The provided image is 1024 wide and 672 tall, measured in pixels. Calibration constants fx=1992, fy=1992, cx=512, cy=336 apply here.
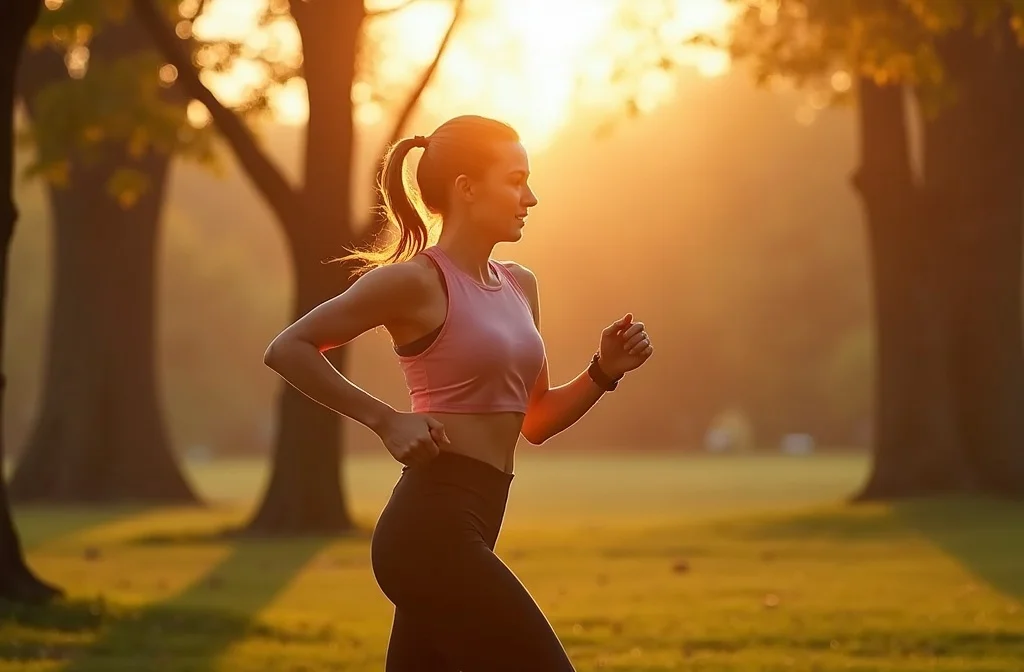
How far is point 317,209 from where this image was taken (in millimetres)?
21641

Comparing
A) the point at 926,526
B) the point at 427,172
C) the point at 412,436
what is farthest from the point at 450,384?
the point at 926,526

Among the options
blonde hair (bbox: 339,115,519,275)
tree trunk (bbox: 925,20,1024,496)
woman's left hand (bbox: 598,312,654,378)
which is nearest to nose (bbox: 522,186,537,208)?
blonde hair (bbox: 339,115,519,275)

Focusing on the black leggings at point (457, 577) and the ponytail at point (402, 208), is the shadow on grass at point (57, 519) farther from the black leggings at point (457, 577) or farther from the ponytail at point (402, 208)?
the black leggings at point (457, 577)

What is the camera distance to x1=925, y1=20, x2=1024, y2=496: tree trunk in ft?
84.6

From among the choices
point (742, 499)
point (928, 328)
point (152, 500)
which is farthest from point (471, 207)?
point (742, 499)

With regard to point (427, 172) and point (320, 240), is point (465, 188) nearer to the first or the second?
point (427, 172)

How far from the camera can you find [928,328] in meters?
26.0

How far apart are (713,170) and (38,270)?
24.0 m

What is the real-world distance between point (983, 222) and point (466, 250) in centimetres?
2170

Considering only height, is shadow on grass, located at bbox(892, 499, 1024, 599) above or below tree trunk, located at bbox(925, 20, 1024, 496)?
below

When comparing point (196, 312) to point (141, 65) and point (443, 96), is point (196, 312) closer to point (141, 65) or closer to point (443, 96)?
point (443, 96)

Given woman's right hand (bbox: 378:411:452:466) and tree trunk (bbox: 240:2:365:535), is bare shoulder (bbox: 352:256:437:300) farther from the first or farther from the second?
tree trunk (bbox: 240:2:365:535)

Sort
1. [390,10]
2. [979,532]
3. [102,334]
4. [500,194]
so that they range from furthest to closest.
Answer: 1. [102,334]
2. [390,10]
3. [979,532]
4. [500,194]

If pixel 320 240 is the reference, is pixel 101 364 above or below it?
below
